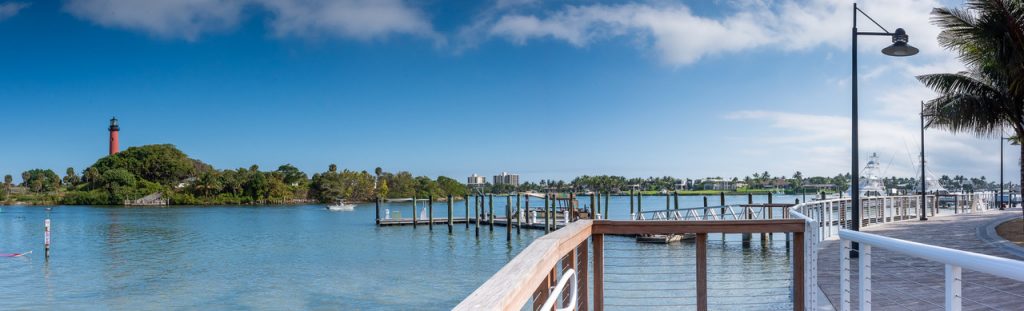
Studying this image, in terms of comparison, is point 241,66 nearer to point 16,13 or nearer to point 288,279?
point 16,13

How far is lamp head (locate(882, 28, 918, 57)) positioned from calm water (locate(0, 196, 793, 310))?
10703 millimetres

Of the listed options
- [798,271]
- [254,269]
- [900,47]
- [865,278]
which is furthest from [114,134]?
[865,278]

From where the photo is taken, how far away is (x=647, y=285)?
51.8 feet

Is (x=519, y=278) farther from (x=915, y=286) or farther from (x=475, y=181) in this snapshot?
(x=475, y=181)

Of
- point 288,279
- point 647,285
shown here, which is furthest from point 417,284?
point 647,285

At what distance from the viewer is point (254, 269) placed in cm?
2403

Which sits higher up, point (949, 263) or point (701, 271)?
point (949, 263)

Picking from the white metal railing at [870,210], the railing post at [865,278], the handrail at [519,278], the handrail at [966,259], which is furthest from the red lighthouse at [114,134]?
the handrail at [966,259]

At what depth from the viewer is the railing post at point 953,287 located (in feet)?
6.55

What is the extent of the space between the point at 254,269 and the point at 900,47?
21.0 metres

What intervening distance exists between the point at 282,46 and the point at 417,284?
114 feet

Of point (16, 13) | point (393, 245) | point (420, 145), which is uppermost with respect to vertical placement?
point (16, 13)

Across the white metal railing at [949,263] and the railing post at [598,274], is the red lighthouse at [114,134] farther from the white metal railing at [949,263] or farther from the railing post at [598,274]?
the white metal railing at [949,263]

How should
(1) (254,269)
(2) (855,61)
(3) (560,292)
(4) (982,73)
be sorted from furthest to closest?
(1) (254,269) < (4) (982,73) < (2) (855,61) < (3) (560,292)
